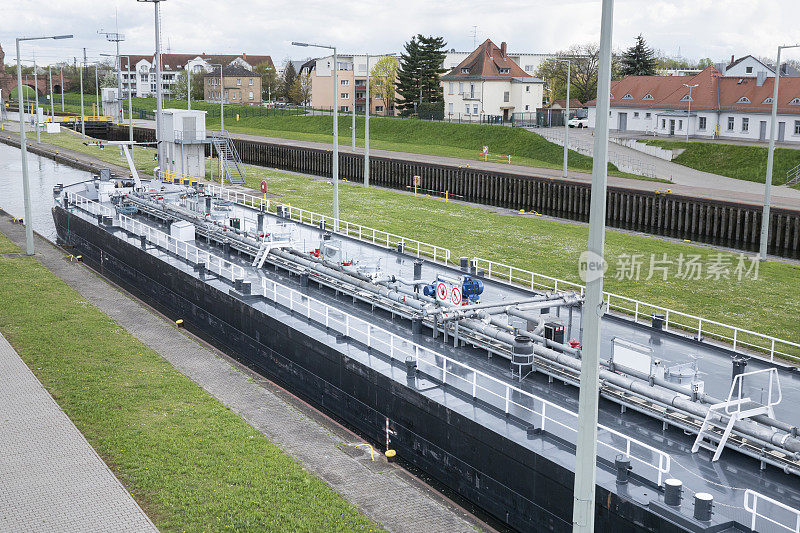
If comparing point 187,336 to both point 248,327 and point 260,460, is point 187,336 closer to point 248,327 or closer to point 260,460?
point 248,327

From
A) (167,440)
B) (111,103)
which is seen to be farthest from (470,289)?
(111,103)

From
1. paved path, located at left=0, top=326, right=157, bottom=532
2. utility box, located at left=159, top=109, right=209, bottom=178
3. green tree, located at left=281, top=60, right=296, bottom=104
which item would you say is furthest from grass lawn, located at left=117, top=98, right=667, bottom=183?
paved path, located at left=0, top=326, right=157, bottom=532

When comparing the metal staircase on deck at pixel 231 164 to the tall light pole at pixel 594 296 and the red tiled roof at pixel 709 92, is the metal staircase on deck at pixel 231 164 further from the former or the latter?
the tall light pole at pixel 594 296

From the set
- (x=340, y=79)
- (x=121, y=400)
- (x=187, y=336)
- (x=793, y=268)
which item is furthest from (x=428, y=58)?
(x=121, y=400)

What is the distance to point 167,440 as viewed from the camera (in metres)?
17.1

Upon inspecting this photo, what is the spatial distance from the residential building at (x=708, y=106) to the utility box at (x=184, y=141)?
32990 mm

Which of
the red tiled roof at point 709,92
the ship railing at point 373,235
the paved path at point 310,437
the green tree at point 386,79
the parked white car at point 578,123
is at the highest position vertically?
the green tree at point 386,79

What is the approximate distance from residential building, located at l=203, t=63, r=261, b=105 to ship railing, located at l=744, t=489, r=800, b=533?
15507 cm

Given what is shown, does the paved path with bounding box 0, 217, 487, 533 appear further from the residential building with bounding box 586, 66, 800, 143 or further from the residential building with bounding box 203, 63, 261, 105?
the residential building with bounding box 203, 63, 261, 105

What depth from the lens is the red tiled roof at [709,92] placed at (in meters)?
68.1

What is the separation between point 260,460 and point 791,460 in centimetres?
999

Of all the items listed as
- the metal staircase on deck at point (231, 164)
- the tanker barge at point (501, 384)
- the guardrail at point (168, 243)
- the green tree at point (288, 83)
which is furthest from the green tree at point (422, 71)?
the tanker barge at point (501, 384)

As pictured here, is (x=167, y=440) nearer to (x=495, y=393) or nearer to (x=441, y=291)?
(x=495, y=393)

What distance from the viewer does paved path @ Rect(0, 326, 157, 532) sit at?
13.8 metres
